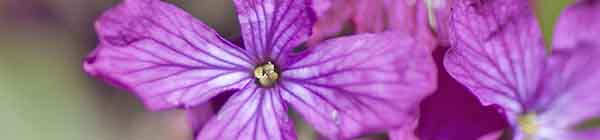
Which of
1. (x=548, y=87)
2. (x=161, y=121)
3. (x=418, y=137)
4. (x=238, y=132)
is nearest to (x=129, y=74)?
(x=238, y=132)

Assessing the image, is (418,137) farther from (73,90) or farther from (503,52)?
(73,90)

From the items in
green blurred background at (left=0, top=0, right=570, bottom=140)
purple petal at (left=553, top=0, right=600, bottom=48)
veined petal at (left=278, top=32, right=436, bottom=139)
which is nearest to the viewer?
veined petal at (left=278, top=32, right=436, bottom=139)

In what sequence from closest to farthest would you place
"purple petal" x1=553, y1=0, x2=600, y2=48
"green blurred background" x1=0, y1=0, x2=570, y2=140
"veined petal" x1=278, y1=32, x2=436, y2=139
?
"veined petal" x1=278, y1=32, x2=436, y2=139 → "purple petal" x1=553, y1=0, x2=600, y2=48 → "green blurred background" x1=0, y1=0, x2=570, y2=140

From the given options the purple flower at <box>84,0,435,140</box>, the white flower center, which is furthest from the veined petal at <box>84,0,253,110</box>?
the white flower center

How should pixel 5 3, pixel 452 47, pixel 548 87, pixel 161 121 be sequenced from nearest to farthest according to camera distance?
pixel 452 47, pixel 548 87, pixel 161 121, pixel 5 3

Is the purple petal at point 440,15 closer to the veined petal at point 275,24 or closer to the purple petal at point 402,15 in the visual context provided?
the purple petal at point 402,15

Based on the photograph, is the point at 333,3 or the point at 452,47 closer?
the point at 452,47

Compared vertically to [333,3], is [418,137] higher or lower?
lower

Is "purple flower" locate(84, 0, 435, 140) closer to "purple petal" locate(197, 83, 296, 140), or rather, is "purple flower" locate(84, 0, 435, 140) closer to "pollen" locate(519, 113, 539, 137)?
"purple petal" locate(197, 83, 296, 140)
